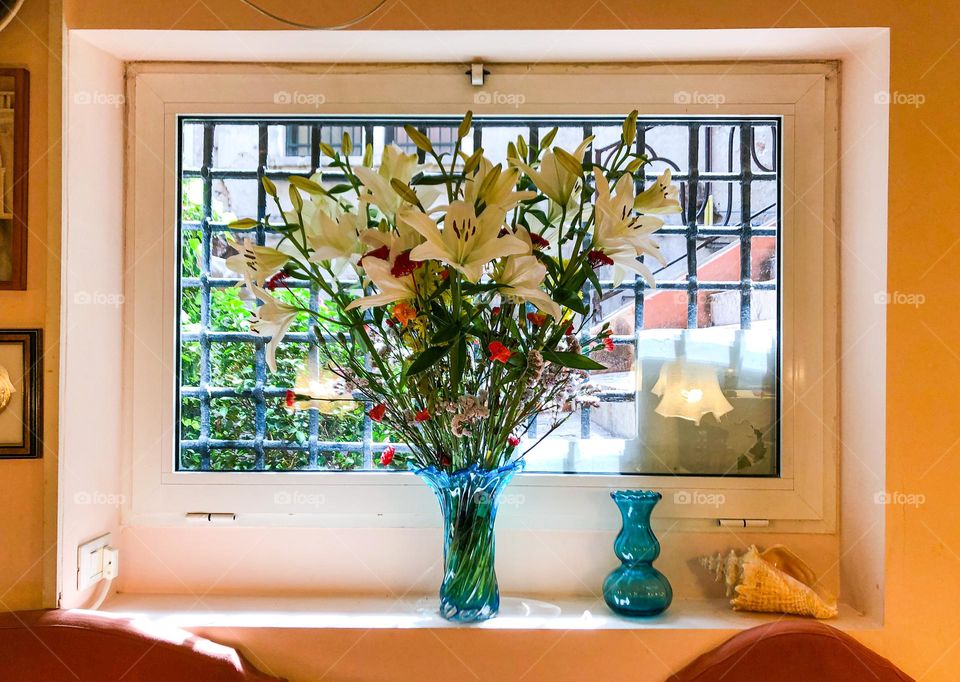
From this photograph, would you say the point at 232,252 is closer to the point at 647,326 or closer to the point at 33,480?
the point at 33,480

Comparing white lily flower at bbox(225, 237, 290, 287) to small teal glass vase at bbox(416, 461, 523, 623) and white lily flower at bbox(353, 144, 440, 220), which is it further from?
small teal glass vase at bbox(416, 461, 523, 623)

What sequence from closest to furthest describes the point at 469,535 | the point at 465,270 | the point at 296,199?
1. the point at 465,270
2. the point at 296,199
3. the point at 469,535

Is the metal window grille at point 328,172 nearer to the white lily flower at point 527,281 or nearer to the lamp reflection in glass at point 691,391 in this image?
the lamp reflection in glass at point 691,391

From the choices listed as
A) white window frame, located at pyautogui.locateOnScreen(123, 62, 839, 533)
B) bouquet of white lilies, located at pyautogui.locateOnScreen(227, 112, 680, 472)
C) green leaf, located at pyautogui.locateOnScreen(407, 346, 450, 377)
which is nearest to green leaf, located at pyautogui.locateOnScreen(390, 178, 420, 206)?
bouquet of white lilies, located at pyautogui.locateOnScreen(227, 112, 680, 472)

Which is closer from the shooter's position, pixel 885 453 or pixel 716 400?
pixel 885 453

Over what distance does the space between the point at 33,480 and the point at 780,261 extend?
59.7 inches

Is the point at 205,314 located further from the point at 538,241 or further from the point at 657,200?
the point at 657,200

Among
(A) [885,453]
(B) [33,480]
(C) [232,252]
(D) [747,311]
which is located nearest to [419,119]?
(C) [232,252]

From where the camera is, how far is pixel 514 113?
1456 mm

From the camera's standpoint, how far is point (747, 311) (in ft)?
4.81

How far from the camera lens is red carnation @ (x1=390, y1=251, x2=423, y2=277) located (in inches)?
41.7

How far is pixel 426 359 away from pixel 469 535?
0.37 meters

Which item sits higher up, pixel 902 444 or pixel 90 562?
pixel 902 444

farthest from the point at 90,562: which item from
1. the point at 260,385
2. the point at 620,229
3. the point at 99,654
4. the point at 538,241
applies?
the point at 620,229
